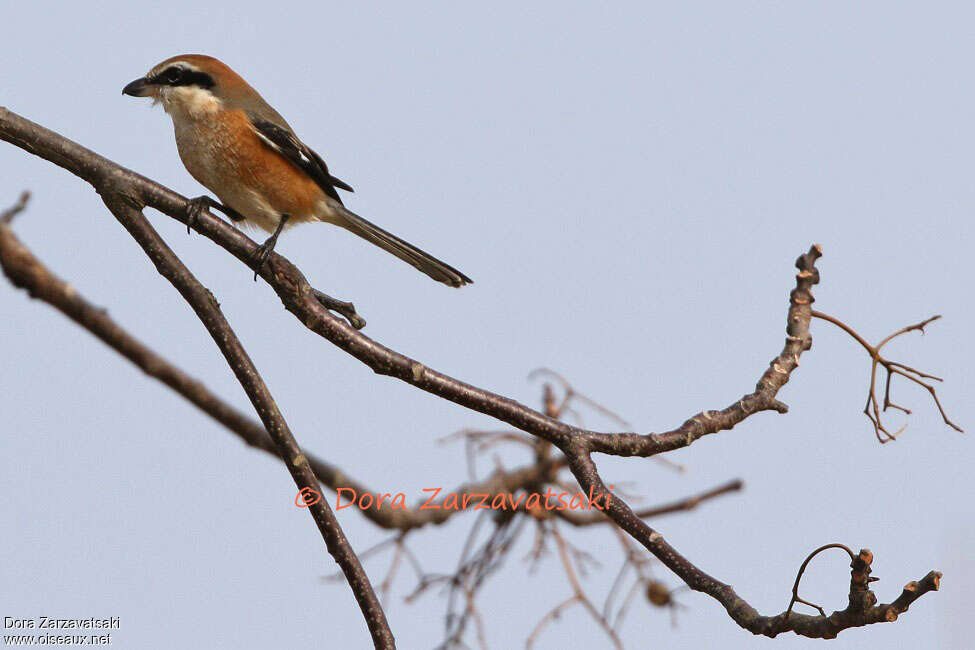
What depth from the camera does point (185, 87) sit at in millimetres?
3498

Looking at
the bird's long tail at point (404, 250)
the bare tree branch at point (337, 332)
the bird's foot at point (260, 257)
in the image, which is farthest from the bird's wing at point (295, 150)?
the bird's foot at point (260, 257)

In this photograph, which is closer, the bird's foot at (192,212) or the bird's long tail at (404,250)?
the bird's foot at (192,212)

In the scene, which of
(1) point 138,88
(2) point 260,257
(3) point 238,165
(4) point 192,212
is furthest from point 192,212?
(1) point 138,88

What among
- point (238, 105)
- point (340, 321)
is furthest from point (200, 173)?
point (340, 321)

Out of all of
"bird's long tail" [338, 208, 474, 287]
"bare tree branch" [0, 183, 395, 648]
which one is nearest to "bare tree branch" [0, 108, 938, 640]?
"bare tree branch" [0, 183, 395, 648]

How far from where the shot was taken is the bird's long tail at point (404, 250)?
11.5ft

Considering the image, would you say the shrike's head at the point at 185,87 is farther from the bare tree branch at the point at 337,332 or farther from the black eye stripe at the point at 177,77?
the bare tree branch at the point at 337,332

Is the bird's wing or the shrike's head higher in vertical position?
the shrike's head

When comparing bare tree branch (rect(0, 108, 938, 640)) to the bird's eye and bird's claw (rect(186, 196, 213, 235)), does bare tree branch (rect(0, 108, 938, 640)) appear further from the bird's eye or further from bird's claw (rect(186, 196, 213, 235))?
the bird's eye

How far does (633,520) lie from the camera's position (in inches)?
84.8

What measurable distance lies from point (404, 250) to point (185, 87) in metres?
0.95

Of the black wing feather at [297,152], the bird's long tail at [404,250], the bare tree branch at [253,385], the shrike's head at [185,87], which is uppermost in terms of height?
the shrike's head at [185,87]

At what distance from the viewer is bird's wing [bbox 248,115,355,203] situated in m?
3.53

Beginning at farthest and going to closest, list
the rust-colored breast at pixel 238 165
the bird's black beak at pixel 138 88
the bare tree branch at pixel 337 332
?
the bird's black beak at pixel 138 88, the rust-colored breast at pixel 238 165, the bare tree branch at pixel 337 332
